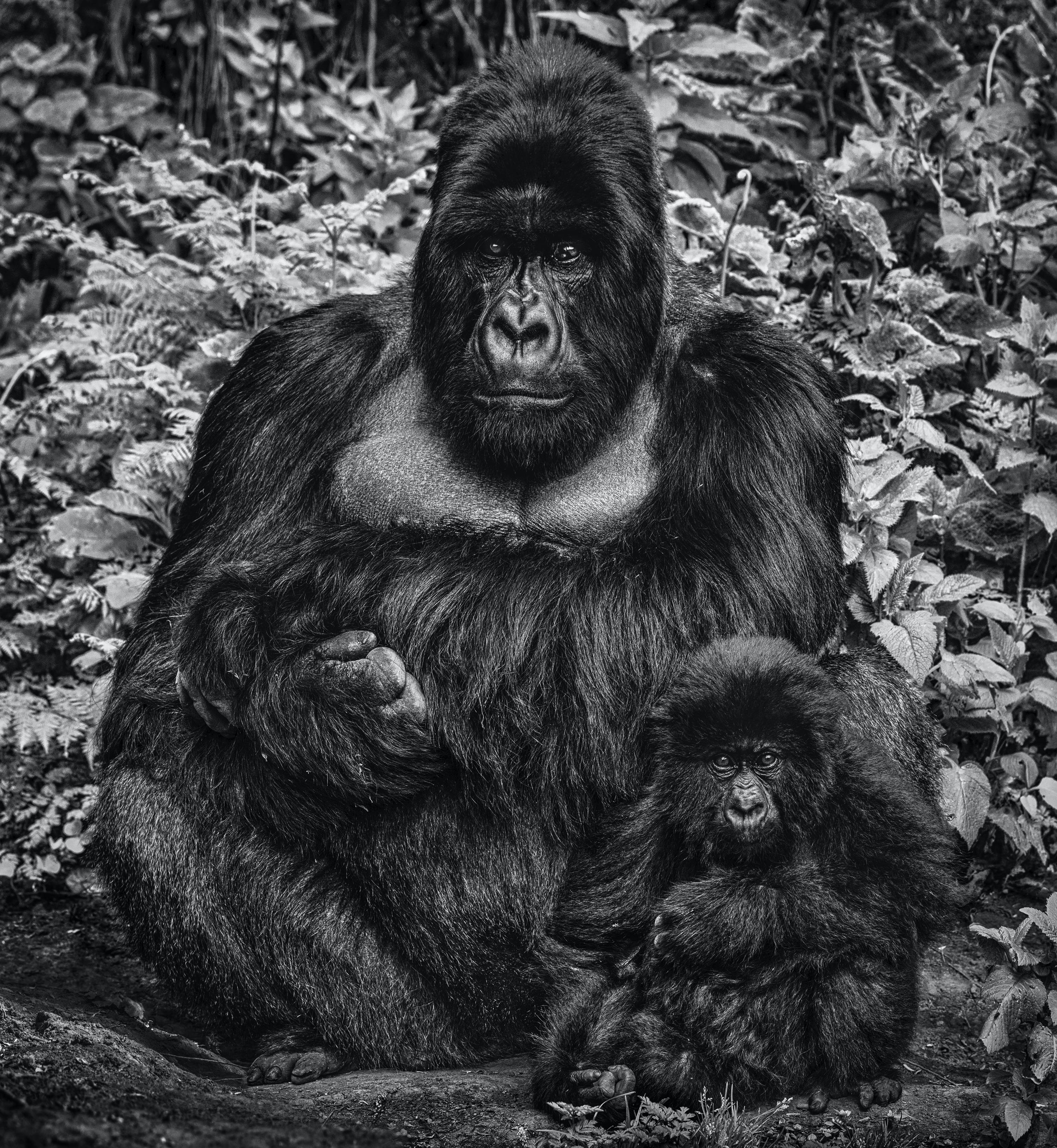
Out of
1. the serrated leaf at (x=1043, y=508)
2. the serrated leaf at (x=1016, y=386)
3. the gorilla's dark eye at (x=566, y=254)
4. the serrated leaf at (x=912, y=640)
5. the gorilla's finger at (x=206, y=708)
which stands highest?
the gorilla's dark eye at (x=566, y=254)

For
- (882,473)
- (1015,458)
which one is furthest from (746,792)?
(1015,458)

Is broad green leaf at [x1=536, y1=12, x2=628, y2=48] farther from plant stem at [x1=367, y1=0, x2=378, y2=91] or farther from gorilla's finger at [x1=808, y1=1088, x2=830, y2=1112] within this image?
gorilla's finger at [x1=808, y1=1088, x2=830, y2=1112]

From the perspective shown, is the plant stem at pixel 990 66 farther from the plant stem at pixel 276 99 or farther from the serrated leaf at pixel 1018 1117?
the serrated leaf at pixel 1018 1117

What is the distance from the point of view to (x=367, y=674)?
11.8 feet

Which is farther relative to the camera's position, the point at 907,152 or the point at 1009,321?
the point at 907,152

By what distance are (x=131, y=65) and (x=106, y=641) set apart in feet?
14.2

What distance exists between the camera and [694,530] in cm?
377

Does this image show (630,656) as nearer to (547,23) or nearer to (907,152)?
(907,152)

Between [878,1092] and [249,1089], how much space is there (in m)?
1.37

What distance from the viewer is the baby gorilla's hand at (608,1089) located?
10.4ft

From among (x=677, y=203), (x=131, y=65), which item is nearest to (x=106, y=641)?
(x=677, y=203)

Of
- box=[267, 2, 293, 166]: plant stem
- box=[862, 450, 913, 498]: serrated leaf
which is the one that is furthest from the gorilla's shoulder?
box=[267, 2, 293, 166]: plant stem

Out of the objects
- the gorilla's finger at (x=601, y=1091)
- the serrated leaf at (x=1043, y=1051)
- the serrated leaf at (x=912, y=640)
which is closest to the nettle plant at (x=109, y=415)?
the serrated leaf at (x=912, y=640)

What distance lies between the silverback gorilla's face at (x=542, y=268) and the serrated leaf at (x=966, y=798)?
1513mm
